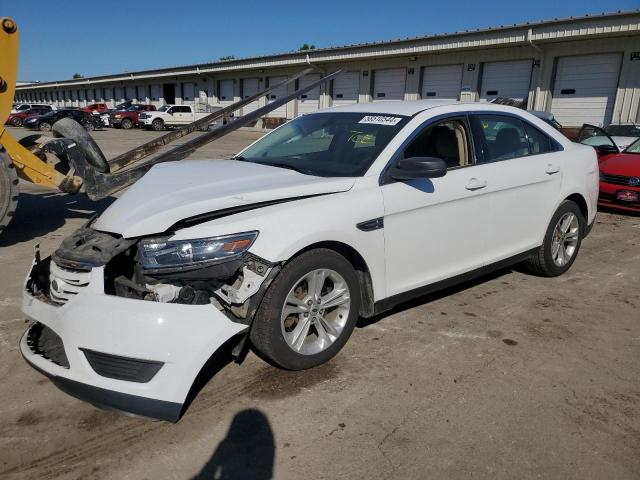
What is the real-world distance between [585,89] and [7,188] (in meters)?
20.3

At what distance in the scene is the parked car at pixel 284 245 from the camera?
2508 millimetres

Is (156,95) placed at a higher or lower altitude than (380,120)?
higher

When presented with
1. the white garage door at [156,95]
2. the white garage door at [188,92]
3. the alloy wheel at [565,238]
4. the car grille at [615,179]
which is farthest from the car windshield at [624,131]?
the white garage door at [156,95]

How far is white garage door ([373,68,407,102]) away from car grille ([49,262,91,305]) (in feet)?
82.2

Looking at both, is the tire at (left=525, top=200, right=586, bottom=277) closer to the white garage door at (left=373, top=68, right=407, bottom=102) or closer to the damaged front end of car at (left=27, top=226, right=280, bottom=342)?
the damaged front end of car at (left=27, top=226, right=280, bottom=342)

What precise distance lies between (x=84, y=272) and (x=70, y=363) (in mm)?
481

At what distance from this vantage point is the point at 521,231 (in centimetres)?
448

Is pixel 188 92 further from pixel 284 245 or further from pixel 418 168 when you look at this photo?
pixel 284 245

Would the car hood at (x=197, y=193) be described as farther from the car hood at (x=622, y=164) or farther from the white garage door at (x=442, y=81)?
the white garage door at (x=442, y=81)

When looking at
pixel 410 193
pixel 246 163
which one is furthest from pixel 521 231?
pixel 246 163

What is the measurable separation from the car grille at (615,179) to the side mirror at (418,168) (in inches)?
250

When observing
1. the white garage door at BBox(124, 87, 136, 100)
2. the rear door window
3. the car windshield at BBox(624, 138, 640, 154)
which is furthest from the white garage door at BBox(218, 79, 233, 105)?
the rear door window

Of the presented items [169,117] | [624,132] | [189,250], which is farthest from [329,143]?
[169,117]

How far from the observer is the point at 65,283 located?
9.19 ft
